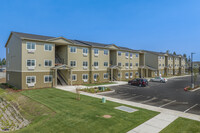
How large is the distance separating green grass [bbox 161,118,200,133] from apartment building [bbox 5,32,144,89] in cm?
2283

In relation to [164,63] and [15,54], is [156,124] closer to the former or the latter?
[15,54]

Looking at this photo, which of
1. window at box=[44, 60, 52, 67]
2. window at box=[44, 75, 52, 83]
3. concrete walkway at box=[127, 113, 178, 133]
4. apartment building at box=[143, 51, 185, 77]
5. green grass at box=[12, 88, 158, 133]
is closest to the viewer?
concrete walkway at box=[127, 113, 178, 133]

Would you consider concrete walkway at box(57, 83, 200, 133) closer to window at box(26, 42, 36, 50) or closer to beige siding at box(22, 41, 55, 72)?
beige siding at box(22, 41, 55, 72)

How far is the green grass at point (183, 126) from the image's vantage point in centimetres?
885

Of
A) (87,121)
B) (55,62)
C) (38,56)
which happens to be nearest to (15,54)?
(38,56)

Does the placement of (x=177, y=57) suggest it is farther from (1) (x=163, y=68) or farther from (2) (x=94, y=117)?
(2) (x=94, y=117)

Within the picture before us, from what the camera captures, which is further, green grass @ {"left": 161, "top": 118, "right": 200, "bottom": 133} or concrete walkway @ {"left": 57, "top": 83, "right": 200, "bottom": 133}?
concrete walkway @ {"left": 57, "top": 83, "right": 200, "bottom": 133}

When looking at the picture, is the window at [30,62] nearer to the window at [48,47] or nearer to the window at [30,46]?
the window at [30,46]

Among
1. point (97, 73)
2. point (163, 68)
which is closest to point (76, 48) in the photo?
point (97, 73)

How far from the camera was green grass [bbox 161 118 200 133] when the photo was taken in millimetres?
8852

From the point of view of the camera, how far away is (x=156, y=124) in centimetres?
994

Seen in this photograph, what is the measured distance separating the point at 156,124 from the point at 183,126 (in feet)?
6.04

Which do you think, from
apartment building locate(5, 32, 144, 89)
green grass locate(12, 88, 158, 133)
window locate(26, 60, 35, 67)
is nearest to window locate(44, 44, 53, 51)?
apartment building locate(5, 32, 144, 89)

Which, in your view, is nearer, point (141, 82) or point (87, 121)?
point (87, 121)
